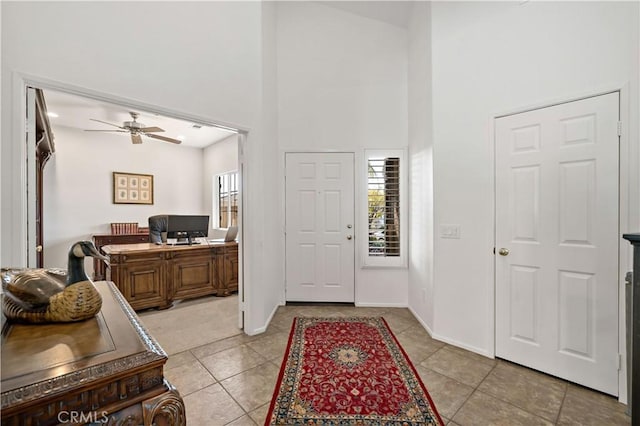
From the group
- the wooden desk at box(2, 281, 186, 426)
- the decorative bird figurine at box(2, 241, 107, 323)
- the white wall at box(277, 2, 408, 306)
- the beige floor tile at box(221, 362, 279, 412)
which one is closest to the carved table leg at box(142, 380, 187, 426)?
the wooden desk at box(2, 281, 186, 426)

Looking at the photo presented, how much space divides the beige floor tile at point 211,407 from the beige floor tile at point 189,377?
0.07 metres

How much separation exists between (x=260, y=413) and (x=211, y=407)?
0.34 metres

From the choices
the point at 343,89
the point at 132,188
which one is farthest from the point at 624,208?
the point at 132,188

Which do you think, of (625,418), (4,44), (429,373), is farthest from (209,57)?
(625,418)

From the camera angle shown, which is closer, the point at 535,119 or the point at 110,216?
the point at 535,119

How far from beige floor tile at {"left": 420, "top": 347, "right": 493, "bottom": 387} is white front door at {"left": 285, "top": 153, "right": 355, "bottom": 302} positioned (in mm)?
1479

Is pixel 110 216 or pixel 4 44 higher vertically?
pixel 4 44

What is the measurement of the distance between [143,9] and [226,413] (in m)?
3.04

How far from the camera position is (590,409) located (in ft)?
5.67

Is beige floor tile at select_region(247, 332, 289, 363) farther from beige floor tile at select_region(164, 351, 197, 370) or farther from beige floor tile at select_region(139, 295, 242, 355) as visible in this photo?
beige floor tile at select_region(164, 351, 197, 370)

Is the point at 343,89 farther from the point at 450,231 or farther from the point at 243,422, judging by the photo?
the point at 243,422

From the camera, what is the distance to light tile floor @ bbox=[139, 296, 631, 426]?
1.67 m

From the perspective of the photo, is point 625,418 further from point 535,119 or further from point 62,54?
point 62,54

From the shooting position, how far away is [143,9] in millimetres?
2068
